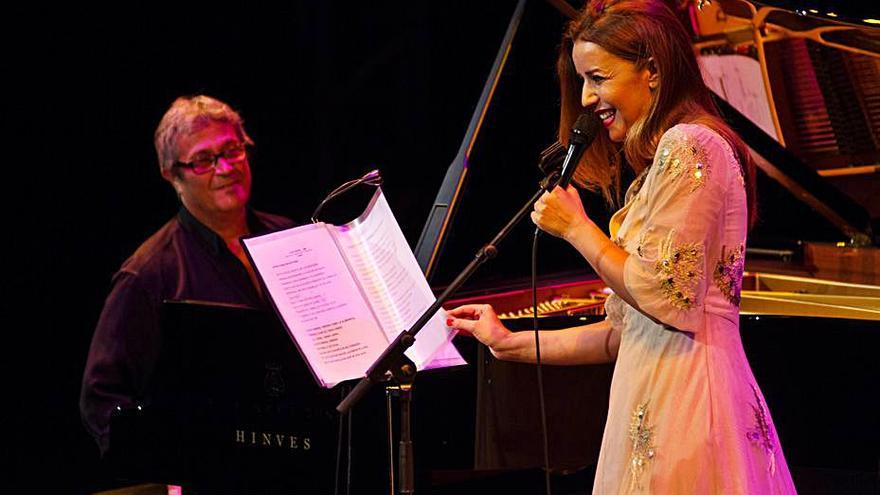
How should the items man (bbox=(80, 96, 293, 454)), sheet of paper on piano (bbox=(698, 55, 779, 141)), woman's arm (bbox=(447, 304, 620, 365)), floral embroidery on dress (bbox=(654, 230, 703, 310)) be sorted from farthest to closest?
sheet of paper on piano (bbox=(698, 55, 779, 141)) < man (bbox=(80, 96, 293, 454)) < woman's arm (bbox=(447, 304, 620, 365)) < floral embroidery on dress (bbox=(654, 230, 703, 310))

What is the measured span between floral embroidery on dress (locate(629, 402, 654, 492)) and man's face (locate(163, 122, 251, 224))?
2502mm

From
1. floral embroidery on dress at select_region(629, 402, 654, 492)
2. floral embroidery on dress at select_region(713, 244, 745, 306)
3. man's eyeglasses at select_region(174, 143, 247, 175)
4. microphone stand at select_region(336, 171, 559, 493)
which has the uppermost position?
man's eyeglasses at select_region(174, 143, 247, 175)

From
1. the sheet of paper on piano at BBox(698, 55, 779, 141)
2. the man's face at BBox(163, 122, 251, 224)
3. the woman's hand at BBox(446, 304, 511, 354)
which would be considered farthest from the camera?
the sheet of paper on piano at BBox(698, 55, 779, 141)

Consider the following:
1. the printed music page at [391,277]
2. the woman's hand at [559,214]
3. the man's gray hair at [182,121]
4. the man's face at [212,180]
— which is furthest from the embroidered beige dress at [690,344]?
the man's gray hair at [182,121]

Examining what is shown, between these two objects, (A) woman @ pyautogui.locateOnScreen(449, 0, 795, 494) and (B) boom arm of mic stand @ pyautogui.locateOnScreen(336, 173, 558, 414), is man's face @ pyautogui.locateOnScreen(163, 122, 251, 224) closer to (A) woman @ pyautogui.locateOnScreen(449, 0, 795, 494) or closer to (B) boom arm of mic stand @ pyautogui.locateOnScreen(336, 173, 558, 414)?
(B) boom arm of mic stand @ pyautogui.locateOnScreen(336, 173, 558, 414)

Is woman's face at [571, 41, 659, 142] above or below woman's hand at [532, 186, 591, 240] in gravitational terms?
above

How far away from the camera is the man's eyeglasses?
443 centimetres

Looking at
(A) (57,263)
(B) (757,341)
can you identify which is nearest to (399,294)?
(B) (757,341)

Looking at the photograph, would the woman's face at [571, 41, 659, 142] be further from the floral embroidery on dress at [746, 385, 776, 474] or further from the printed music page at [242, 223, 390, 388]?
the printed music page at [242, 223, 390, 388]

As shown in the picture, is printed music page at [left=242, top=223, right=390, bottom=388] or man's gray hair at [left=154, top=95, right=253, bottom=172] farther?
man's gray hair at [left=154, top=95, right=253, bottom=172]

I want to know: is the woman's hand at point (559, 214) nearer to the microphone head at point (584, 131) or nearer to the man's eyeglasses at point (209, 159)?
the microphone head at point (584, 131)

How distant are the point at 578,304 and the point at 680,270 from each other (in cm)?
203

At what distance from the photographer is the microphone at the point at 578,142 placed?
7.39 feet

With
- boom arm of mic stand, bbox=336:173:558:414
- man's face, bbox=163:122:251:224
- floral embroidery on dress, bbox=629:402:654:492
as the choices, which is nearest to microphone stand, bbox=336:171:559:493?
boom arm of mic stand, bbox=336:173:558:414
